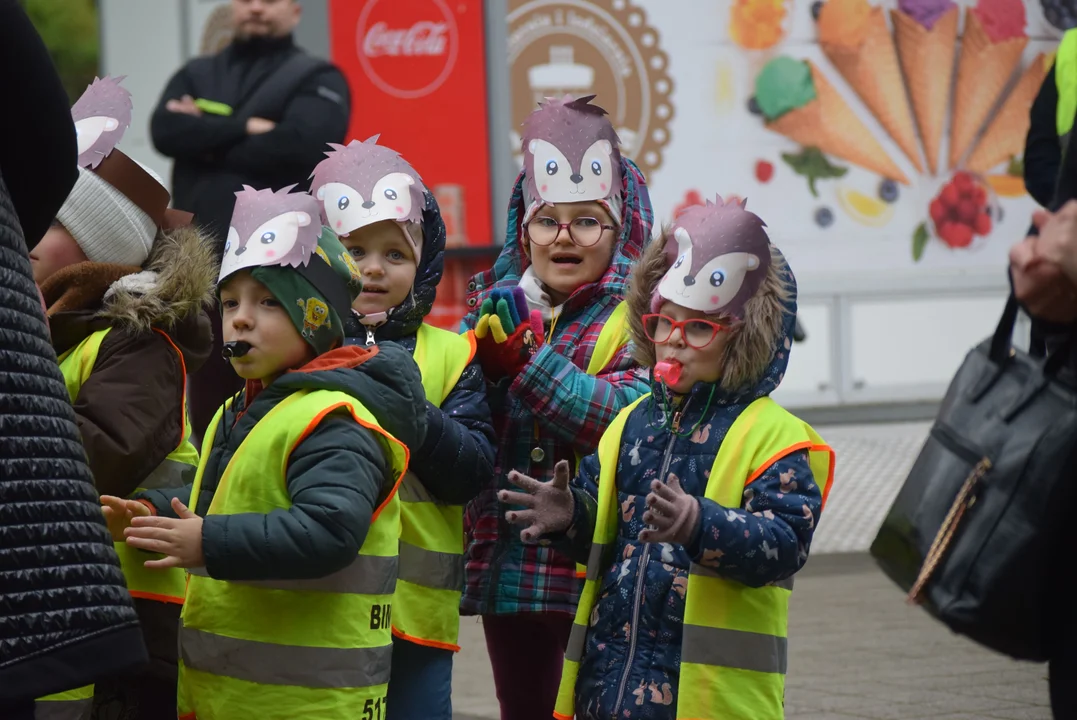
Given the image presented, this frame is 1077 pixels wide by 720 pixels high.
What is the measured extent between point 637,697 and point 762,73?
19.4 ft

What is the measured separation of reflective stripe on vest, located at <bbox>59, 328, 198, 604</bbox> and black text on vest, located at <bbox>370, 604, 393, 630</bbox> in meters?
0.64

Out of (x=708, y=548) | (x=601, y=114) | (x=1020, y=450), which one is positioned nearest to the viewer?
(x=1020, y=450)

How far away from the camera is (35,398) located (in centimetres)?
220

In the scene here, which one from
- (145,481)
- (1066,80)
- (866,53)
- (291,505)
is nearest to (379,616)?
(291,505)

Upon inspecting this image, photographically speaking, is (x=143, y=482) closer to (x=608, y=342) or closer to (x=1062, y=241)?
(x=608, y=342)

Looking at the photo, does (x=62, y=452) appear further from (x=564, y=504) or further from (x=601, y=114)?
(x=601, y=114)

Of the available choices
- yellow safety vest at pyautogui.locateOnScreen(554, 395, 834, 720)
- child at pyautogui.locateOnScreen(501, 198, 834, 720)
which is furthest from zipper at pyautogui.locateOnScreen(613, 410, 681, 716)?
yellow safety vest at pyautogui.locateOnScreen(554, 395, 834, 720)

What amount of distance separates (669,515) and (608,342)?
0.96 m

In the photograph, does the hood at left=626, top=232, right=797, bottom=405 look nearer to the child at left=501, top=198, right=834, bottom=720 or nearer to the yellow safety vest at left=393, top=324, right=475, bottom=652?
the child at left=501, top=198, right=834, bottom=720

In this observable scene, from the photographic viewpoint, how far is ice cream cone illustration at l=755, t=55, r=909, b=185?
8625 millimetres

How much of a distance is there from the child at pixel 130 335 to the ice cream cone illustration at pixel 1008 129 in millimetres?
6099

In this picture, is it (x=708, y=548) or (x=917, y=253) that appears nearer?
(x=708, y=548)

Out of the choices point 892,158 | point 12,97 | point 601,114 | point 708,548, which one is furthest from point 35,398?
point 892,158

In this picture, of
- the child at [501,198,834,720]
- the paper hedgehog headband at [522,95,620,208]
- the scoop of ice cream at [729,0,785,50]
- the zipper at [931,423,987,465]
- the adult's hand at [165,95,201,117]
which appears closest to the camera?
the zipper at [931,423,987,465]
